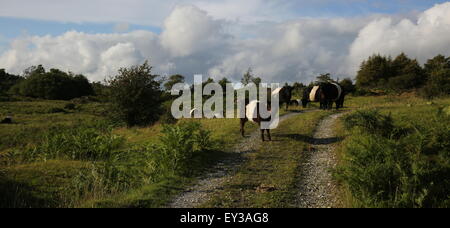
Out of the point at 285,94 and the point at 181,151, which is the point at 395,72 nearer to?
the point at 285,94

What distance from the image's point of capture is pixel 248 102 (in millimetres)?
14828

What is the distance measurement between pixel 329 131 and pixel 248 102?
3.62 m

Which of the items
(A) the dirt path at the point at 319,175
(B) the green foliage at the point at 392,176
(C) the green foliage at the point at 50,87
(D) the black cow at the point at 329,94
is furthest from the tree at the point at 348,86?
(C) the green foliage at the point at 50,87

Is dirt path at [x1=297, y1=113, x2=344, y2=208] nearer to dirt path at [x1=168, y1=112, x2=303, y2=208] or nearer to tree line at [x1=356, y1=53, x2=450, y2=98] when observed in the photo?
dirt path at [x1=168, y1=112, x2=303, y2=208]

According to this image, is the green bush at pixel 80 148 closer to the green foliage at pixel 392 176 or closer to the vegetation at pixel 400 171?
the vegetation at pixel 400 171

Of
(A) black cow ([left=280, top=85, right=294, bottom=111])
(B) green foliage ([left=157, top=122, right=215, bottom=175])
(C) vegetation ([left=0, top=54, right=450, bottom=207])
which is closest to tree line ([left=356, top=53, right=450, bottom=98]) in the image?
(A) black cow ([left=280, top=85, right=294, bottom=111])

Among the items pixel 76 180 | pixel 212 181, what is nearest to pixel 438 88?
pixel 212 181

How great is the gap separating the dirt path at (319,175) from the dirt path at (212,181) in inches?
81.5

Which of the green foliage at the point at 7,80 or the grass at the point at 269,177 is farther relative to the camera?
the green foliage at the point at 7,80

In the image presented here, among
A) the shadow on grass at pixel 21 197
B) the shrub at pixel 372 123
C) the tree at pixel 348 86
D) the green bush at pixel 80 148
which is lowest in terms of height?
the shadow on grass at pixel 21 197

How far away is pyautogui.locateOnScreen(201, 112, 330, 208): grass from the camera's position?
797 centimetres

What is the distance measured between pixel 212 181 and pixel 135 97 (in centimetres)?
2154

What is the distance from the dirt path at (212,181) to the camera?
8.12 meters

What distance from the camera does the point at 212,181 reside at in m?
9.66
